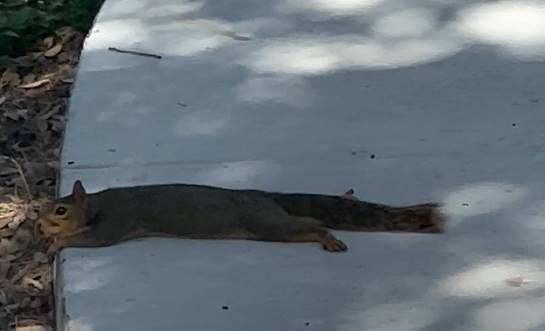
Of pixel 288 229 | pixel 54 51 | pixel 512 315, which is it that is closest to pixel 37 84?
pixel 54 51

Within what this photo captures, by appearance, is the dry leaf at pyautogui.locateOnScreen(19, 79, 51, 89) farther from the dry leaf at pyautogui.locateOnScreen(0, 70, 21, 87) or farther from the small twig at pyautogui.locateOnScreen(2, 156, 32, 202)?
the small twig at pyautogui.locateOnScreen(2, 156, 32, 202)

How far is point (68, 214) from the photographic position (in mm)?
3559

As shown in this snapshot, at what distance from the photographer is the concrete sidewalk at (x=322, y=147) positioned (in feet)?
10.3

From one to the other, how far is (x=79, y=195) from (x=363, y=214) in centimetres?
70

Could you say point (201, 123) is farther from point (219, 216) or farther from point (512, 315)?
point (512, 315)

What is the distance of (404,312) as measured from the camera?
309cm

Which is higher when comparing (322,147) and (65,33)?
(322,147)

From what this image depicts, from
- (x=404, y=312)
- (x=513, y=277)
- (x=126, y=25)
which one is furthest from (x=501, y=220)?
(x=126, y=25)

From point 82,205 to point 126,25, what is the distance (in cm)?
151

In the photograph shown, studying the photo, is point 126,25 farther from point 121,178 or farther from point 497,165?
point 497,165

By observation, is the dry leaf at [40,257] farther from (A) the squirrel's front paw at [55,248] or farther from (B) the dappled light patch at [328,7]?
(B) the dappled light patch at [328,7]

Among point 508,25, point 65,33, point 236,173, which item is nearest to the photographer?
point 236,173

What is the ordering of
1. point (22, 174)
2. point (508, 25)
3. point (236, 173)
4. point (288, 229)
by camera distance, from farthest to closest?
1. point (22, 174)
2. point (508, 25)
3. point (236, 173)
4. point (288, 229)

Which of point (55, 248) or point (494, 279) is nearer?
point (494, 279)
